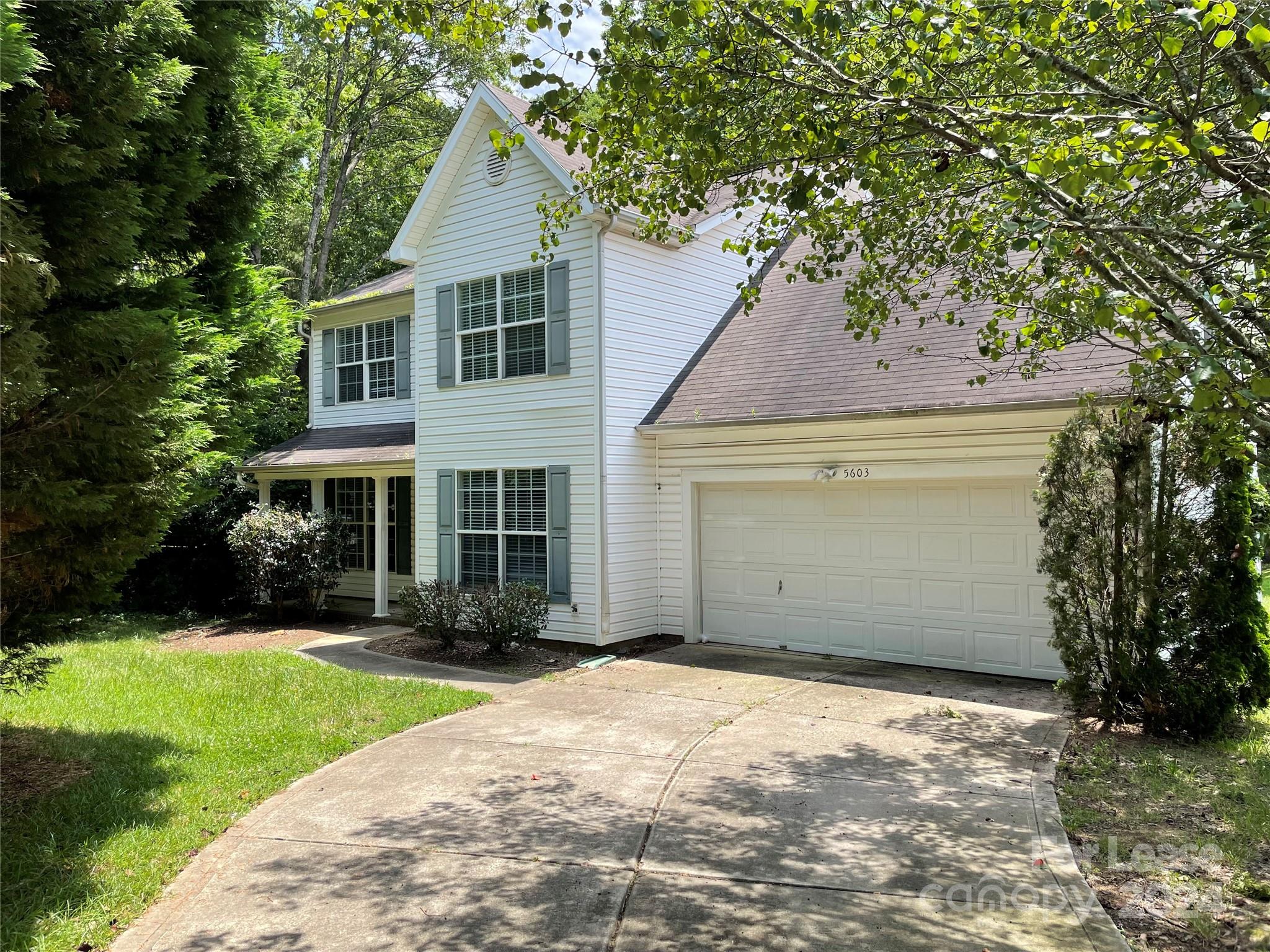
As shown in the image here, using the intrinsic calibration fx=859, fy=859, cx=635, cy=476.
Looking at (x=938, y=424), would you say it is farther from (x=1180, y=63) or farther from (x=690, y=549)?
(x=1180, y=63)

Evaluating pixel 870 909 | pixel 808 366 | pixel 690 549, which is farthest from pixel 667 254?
pixel 870 909

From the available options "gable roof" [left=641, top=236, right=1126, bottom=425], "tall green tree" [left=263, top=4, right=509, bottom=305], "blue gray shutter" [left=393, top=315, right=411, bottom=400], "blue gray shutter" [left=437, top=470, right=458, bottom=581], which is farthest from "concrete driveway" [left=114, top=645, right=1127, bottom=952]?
"tall green tree" [left=263, top=4, right=509, bottom=305]

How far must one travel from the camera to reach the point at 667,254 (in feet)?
41.9

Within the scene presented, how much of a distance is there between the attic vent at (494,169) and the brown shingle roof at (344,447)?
4493 millimetres

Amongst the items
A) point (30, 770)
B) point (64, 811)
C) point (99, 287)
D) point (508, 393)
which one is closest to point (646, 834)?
point (64, 811)

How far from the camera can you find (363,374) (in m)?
16.7

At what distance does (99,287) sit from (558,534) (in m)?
6.75

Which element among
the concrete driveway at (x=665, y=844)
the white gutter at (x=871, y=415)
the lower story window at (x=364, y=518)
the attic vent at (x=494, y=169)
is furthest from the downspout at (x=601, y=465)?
the lower story window at (x=364, y=518)

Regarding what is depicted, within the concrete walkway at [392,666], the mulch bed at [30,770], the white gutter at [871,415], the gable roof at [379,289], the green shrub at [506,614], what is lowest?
the concrete walkway at [392,666]

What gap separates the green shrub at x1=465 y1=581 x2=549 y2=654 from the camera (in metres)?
11.2

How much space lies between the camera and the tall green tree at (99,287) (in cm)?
520

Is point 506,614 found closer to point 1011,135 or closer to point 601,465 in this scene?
point 601,465

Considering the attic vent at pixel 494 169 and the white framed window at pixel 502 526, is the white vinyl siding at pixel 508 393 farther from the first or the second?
the white framed window at pixel 502 526

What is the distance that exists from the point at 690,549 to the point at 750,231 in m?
5.50
